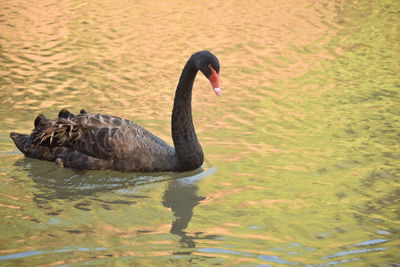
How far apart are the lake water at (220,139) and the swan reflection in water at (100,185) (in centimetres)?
2

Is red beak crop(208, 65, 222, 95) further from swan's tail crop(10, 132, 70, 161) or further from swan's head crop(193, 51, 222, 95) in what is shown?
swan's tail crop(10, 132, 70, 161)

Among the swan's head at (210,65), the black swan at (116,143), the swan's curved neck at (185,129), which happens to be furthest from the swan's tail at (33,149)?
the swan's head at (210,65)

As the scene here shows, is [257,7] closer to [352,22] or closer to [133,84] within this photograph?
[352,22]

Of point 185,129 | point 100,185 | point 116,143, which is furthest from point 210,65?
point 100,185

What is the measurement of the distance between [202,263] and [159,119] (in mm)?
3570

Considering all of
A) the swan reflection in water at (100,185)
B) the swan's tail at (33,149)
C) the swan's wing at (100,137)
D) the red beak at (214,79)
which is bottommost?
the swan reflection in water at (100,185)

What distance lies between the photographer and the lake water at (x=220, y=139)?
4758 millimetres

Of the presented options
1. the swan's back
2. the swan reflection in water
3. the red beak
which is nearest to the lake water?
the swan reflection in water

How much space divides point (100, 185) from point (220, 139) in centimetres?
169

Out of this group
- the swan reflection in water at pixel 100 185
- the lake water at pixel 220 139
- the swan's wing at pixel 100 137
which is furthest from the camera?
the swan's wing at pixel 100 137

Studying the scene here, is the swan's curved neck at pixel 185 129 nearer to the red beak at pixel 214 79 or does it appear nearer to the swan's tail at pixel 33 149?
the red beak at pixel 214 79

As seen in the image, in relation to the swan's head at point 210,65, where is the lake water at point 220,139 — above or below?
below

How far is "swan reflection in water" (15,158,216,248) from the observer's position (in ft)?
17.9

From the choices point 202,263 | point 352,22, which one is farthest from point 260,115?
point 352,22
